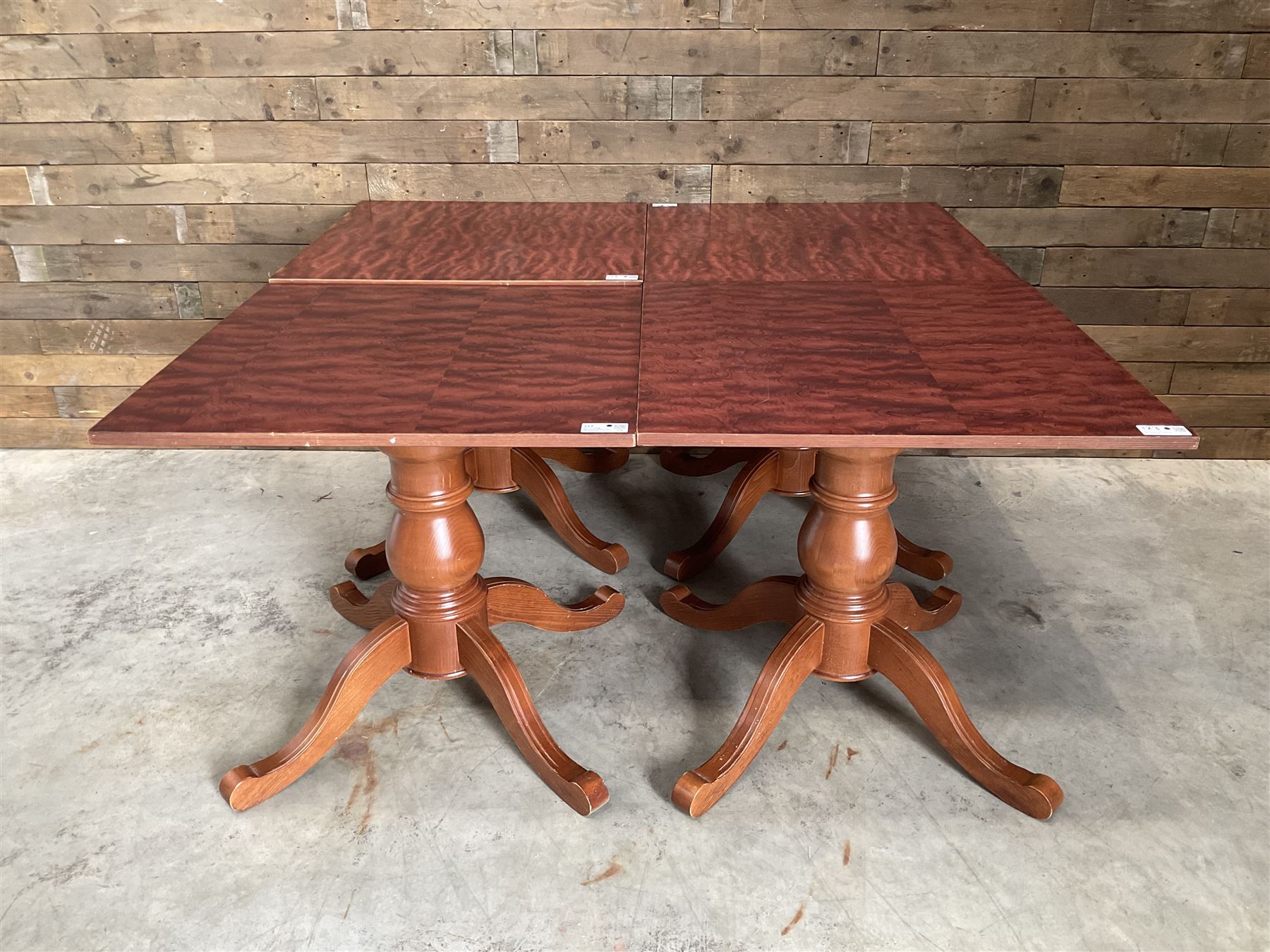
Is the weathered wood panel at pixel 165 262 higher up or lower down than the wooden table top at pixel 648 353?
lower down

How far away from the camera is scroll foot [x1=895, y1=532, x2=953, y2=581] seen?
8.49ft

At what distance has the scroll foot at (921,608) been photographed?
7.48 ft

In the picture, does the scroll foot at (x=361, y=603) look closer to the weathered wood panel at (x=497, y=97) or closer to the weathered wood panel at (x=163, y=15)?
the weathered wood panel at (x=497, y=97)

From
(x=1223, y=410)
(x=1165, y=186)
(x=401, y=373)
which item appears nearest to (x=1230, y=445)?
(x=1223, y=410)

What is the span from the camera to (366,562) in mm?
2592

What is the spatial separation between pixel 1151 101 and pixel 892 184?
2.33 feet

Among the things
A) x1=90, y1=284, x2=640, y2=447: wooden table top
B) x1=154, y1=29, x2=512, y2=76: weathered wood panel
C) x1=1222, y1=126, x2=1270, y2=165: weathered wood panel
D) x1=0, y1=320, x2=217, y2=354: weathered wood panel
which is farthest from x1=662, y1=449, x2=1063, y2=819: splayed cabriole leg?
x1=0, y1=320, x2=217, y2=354: weathered wood panel

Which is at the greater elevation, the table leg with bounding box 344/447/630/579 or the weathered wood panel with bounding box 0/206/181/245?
the weathered wood panel with bounding box 0/206/181/245

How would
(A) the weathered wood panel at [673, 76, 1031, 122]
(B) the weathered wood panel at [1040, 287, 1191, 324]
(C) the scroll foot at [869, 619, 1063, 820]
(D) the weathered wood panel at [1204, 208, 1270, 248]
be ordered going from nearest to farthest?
(C) the scroll foot at [869, 619, 1063, 820] < (A) the weathered wood panel at [673, 76, 1031, 122] < (D) the weathered wood panel at [1204, 208, 1270, 248] < (B) the weathered wood panel at [1040, 287, 1191, 324]

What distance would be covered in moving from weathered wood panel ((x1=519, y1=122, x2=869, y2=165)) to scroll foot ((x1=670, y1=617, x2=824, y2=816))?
A: 58.4 inches

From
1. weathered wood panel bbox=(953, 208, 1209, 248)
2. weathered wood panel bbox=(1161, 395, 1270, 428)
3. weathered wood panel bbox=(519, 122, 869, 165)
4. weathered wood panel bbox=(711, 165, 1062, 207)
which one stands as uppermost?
weathered wood panel bbox=(519, 122, 869, 165)

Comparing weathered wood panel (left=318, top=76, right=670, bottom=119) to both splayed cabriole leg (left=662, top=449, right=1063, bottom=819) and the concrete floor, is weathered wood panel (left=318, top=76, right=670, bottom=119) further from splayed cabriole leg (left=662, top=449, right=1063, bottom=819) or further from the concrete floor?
splayed cabriole leg (left=662, top=449, right=1063, bottom=819)

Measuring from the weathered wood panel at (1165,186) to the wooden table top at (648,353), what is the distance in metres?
0.76

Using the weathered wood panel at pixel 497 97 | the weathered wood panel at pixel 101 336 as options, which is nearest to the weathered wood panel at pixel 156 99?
the weathered wood panel at pixel 497 97
